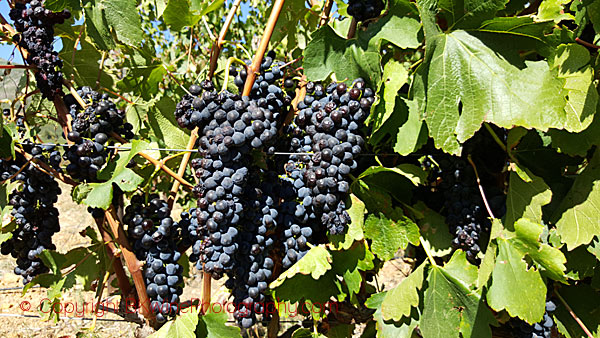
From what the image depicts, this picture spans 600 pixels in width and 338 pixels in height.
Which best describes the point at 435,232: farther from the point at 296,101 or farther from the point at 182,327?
the point at 182,327

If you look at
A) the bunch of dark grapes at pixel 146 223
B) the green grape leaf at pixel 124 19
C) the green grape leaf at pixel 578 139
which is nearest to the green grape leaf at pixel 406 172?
the green grape leaf at pixel 578 139

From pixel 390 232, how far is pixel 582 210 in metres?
0.55

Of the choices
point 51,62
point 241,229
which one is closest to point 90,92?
point 51,62

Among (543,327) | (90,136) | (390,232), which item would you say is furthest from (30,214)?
(543,327)

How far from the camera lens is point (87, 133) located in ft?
4.31

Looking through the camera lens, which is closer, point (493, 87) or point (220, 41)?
point (493, 87)

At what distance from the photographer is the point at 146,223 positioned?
4.17ft

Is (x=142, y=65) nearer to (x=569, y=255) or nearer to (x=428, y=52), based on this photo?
(x=428, y=52)

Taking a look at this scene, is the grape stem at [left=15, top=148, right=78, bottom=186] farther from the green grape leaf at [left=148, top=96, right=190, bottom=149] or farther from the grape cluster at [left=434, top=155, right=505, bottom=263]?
the grape cluster at [left=434, top=155, right=505, bottom=263]

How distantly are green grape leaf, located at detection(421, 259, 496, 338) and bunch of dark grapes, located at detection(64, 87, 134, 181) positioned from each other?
1135mm

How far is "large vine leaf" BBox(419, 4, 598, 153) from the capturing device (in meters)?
1.07

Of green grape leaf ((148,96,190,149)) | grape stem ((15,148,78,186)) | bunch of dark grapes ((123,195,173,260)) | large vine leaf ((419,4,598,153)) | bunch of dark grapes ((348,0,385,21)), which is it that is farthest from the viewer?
green grape leaf ((148,96,190,149))

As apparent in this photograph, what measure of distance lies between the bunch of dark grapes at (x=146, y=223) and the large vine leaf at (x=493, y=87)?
862 millimetres

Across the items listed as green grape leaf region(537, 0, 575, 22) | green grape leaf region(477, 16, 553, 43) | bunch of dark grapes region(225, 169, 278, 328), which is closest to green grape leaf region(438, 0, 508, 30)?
green grape leaf region(477, 16, 553, 43)
